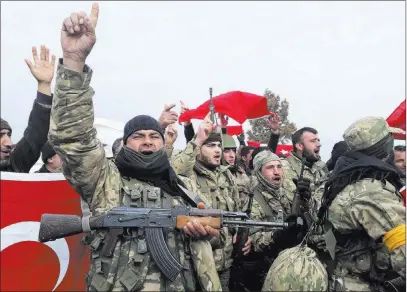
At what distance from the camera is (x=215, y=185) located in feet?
18.0

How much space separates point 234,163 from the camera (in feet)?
23.1

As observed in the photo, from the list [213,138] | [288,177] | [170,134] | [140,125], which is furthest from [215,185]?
[140,125]

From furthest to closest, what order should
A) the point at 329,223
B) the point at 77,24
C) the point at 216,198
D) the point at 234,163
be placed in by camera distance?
the point at 234,163
the point at 216,198
the point at 329,223
the point at 77,24

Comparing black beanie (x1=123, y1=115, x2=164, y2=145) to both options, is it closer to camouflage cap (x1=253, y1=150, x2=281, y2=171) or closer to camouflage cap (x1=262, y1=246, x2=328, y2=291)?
camouflage cap (x1=262, y1=246, x2=328, y2=291)

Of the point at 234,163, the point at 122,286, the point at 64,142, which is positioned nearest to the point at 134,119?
the point at 64,142

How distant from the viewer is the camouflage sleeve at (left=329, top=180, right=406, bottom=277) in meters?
3.13

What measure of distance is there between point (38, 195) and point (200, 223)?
2.40 metres

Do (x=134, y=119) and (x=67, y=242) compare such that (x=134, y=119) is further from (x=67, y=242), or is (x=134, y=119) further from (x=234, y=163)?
(x=234, y=163)

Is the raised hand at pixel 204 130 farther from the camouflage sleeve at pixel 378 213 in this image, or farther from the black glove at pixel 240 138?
the black glove at pixel 240 138

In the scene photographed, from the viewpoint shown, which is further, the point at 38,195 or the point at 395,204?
the point at 38,195

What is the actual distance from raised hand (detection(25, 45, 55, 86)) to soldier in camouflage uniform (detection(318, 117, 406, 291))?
8.34 ft

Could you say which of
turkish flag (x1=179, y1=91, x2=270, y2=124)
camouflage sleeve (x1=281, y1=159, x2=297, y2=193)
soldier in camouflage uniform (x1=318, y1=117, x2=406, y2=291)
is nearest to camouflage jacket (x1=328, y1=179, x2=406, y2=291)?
soldier in camouflage uniform (x1=318, y1=117, x2=406, y2=291)

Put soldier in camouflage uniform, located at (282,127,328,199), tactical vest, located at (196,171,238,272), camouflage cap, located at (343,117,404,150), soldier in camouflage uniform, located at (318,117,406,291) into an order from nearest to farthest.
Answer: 1. soldier in camouflage uniform, located at (318,117,406,291)
2. camouflage cap, located at (343,117,404,150)
3. tactical vest, located at (196,171,238,272)
4. soldier in camouflage uniform, located at (282,127,328,199)

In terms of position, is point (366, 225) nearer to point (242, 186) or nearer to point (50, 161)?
point (242, 186)
